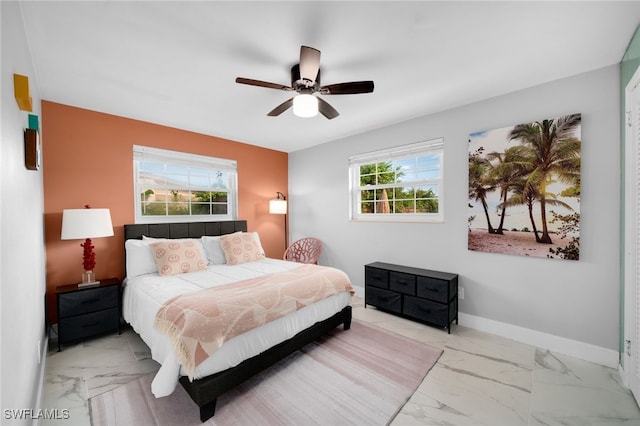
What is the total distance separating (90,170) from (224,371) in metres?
2.76

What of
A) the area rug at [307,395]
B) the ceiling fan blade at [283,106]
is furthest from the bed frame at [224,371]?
the ceiling fan blade at [283,106]

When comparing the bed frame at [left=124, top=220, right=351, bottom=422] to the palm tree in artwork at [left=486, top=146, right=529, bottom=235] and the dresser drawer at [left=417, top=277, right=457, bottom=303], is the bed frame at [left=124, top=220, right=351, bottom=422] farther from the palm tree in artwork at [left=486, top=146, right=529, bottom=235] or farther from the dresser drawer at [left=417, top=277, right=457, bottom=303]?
the palm tree in artwork at [left=486, top=146, right=529, bottom=235]

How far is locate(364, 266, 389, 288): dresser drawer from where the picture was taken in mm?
3293

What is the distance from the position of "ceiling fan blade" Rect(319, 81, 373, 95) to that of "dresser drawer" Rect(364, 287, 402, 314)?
7.76 ft

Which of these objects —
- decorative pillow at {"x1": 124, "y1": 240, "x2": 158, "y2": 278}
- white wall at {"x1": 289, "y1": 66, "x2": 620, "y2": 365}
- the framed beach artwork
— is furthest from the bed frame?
the framed beach artwork

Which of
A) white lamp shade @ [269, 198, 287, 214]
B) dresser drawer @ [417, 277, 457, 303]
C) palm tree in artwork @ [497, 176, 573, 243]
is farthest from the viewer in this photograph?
white lamp shade @ [269, 198, 287, 214]

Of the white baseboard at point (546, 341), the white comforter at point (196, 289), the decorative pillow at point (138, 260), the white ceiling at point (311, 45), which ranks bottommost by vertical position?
the white baseboard at point (546, 341)

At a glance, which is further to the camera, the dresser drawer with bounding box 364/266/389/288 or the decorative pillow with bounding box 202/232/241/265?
the decorative pillow with bounding box 202/232/241/265

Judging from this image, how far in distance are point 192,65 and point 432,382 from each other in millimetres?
3182

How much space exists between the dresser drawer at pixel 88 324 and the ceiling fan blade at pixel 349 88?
10.1 ft

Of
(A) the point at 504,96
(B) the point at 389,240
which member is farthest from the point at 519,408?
(A) the point at 504,96

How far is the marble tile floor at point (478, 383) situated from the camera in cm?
170

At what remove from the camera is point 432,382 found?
2.03 m

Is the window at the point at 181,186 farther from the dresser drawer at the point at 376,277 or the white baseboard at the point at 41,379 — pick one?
the dresser drawer at the point at 376,277
